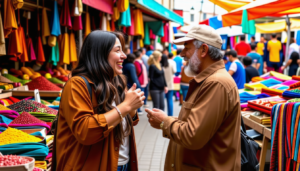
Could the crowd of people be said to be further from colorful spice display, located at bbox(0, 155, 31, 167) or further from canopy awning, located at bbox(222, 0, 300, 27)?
colorful spice display, located at bbox(0, 155, 31, 167)

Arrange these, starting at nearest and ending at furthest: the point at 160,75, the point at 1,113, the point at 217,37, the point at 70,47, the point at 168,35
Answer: the point at 217,37 < the point at 1,113 < the point at 70,47 < the point at 160,75 < the point at 168,35

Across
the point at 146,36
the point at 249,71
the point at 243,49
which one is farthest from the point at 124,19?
the point at 243,49

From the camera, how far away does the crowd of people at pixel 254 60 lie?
774 cm

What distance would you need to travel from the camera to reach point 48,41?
6527mm

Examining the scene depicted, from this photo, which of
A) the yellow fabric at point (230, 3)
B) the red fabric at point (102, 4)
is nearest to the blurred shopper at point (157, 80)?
the red fabric at point (102, 4)

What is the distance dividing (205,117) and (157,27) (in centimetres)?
1150

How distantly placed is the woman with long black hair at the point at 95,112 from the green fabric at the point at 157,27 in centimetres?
1101

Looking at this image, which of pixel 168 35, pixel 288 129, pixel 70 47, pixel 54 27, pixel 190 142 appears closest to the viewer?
pixel 190 142

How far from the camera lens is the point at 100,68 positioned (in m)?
2.16

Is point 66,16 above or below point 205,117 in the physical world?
above

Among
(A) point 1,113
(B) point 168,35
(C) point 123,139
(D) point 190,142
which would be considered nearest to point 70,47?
(A) point 1,113

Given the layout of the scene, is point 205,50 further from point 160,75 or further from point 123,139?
point 160,75

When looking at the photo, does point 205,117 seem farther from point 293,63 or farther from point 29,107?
point 293,63

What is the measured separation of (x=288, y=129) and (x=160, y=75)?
5.68m
